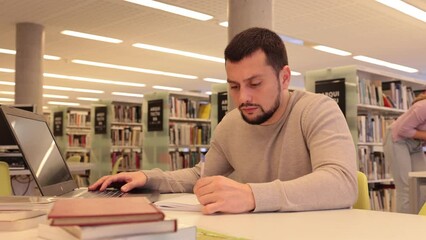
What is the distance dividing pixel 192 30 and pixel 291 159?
20.6 feet

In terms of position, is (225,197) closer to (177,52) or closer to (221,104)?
(221,104)

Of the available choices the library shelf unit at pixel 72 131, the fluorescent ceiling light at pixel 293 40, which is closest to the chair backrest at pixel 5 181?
the fluorescent ceiling light at pixel 293 40

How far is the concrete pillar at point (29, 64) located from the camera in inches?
272

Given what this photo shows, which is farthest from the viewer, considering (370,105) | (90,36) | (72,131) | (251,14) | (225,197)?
(72,131)

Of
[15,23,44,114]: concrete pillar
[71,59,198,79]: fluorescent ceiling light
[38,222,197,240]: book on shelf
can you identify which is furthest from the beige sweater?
[71,59,198,79]: fluorescent ceiling light

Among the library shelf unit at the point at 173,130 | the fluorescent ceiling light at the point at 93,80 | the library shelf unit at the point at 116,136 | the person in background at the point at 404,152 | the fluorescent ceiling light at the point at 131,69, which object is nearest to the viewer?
the person in background at the point at 404,152

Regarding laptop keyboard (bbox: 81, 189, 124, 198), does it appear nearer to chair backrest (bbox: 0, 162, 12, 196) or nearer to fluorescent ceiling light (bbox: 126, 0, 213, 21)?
chair backrest (bbox: 0, 162, 12, 196)

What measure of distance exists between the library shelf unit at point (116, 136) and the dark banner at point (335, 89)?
4431 millimetres

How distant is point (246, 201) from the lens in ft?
3.55

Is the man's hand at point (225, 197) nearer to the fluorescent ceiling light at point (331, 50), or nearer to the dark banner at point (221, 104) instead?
the dark banner at point (221, 104)

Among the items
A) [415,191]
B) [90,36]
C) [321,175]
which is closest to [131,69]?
[90,36]

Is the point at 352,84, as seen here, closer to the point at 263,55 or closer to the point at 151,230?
the point at 263,55

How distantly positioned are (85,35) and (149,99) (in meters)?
1.64

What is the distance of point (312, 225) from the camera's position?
3.11 feet
